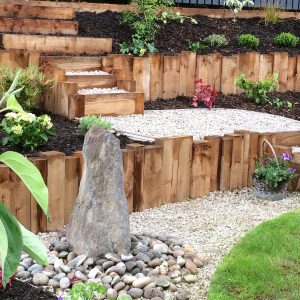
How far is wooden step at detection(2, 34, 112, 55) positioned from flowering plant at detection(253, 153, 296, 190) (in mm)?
3658

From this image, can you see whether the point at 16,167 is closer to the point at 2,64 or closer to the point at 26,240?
the point at 26,240

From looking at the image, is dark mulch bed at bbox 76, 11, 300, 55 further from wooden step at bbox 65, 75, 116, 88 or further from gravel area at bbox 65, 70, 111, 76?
wooden step at bbox 65, 75, 116, 88

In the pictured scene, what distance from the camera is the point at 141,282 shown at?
4.25 m

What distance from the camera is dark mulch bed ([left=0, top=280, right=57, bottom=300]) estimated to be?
3.59 metres

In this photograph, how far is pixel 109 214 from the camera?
182 inches

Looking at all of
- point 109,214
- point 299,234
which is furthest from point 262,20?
point 109,214

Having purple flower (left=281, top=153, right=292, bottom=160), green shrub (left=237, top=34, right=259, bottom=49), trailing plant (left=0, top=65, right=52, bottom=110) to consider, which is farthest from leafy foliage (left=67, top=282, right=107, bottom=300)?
green shrub (left=237, top=34, right=259, bottom=49)

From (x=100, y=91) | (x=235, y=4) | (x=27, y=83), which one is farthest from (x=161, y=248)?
(x=235, y=4)

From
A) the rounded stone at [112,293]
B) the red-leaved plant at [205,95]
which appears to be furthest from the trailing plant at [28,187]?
the red-leaved plant at [205,95]

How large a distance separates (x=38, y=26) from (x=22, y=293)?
6280mm

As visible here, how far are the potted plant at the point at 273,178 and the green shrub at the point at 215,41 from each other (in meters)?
4.50

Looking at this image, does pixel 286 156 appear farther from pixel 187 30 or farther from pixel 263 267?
pixel 187 30

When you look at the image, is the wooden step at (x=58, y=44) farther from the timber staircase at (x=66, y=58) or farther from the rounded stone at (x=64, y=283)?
the rounded stone at (x=64, y=283)

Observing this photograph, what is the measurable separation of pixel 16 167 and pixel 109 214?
2.19 metres
